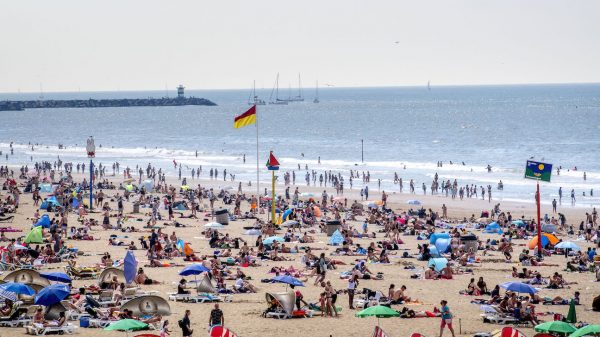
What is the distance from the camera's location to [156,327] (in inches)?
786

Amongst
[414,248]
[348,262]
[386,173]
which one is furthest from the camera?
[386,173]

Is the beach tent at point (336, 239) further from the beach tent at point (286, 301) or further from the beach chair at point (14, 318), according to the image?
the beach chair at point (14, 318)

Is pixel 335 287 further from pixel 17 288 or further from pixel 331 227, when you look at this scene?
pixel 331 227

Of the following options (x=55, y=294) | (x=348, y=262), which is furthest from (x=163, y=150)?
(x=55, y=294)

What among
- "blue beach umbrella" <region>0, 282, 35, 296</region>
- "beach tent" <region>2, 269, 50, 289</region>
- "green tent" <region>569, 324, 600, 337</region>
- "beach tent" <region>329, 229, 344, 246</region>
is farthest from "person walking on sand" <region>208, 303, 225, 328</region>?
"beach tent" <region>329, 229, 344, 246</region>

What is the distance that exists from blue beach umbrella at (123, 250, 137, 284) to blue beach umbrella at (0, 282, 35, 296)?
9.46 feet

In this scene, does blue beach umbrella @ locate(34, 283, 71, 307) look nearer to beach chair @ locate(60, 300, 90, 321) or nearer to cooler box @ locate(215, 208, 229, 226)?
beach chair @ locate(60, 300, 90, 321)

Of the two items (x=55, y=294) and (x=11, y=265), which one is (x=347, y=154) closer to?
(x=11, y=265)

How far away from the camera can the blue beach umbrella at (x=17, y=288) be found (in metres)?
20.3

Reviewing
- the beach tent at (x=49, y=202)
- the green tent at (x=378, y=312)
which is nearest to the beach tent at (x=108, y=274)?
the green tent at (x=378, y=312)

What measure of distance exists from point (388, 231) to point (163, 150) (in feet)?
213

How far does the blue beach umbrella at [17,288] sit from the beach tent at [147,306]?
2224 millimetres

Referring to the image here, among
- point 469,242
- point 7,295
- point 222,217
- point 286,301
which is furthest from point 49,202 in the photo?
point 286,301

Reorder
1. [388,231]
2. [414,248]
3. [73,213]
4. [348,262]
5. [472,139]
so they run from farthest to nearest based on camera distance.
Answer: [472,139] → [73,213] → [388,231] → [414,248] → [348,262]
